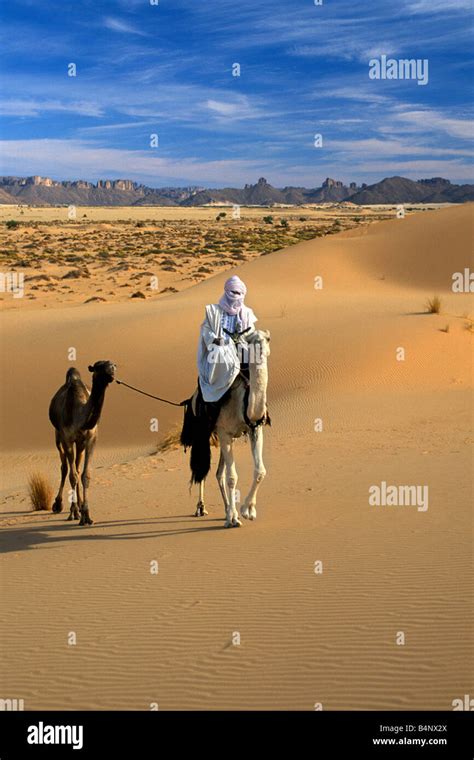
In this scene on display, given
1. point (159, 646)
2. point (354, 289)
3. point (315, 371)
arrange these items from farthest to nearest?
point (354, 289) < point (315, 371) < point (159, 646)

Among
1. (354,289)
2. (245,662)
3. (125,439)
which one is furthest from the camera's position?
(354,289)

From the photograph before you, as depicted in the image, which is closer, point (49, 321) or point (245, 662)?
point (245, 662)

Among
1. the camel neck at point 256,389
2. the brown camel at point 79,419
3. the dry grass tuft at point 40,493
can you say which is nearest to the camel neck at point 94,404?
the brown camel at point 79,419

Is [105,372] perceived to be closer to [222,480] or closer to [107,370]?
[107,370]

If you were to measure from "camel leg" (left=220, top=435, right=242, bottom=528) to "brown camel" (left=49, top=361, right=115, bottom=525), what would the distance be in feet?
5.34

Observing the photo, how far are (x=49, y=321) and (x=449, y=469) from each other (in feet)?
58.6

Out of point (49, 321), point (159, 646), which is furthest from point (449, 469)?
point (49, 321)

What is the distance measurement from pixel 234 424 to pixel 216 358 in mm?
806

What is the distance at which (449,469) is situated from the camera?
42.2ft

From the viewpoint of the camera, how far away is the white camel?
32.4 ft

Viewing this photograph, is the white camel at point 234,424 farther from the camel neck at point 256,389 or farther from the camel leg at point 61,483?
the camel leg at point 61,483

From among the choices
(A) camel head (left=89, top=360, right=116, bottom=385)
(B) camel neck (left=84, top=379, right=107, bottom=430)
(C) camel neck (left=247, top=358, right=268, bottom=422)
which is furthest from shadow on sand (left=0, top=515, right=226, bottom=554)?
(A) camel head (left=89, top=360, right=116, bottom=385)

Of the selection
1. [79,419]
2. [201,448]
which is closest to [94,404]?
[79,419]
